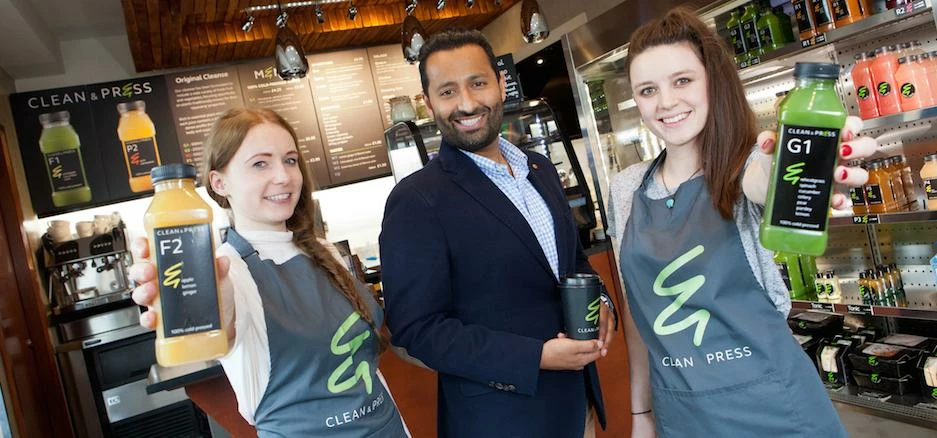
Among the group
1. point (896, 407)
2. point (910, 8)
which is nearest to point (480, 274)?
point (910, 8)

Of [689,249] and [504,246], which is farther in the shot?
[504,246]

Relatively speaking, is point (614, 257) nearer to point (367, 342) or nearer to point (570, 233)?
point (570, 233)

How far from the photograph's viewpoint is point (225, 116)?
1.46 metres

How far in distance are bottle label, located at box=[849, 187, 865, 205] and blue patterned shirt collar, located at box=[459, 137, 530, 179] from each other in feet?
5.42

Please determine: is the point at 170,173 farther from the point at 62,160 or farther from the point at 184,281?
the point at 62,160

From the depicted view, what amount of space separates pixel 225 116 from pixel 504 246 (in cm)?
65

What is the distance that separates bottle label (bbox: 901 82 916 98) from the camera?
247 cm

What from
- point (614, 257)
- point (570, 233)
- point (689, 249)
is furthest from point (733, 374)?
point (614, 257)

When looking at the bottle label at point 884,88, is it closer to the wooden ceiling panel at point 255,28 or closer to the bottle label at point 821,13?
the bottle label at point 821,13

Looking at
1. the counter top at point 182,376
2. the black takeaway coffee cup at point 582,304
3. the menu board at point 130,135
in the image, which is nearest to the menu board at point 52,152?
the menu board at point 130,135

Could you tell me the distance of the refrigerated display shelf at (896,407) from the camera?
2490 millimetres

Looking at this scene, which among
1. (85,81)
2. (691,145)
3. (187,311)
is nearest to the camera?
(187,311)

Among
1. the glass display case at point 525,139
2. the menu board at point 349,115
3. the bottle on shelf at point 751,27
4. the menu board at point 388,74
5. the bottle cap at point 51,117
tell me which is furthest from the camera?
the menu board at point 388,74

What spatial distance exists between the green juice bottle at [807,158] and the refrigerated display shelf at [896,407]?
1.96 m
